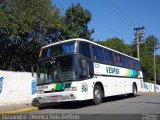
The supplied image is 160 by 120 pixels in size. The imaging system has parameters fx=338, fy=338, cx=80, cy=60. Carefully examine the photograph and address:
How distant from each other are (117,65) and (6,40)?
37.0 ft

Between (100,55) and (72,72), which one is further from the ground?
(100,55)

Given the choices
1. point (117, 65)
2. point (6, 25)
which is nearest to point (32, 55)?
point (6, 25)

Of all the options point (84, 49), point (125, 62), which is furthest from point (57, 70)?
point (125, 62)

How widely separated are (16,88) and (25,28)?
791cm

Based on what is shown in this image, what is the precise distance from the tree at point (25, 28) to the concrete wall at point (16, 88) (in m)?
6.10

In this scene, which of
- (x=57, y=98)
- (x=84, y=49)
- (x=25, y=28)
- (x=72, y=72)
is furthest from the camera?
(x=25, y=28)

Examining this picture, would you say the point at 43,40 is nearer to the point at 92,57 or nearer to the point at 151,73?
the point at 92,57

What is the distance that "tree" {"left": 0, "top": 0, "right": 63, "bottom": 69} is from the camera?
2642 cm

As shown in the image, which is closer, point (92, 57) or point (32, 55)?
point (92, 57)

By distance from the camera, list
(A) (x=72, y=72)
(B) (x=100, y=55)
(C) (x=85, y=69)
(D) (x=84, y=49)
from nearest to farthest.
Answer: (A) (x=72, y=72), (C) (x=85, y=69), (D) (x=84, y=49), (B) (x=100, y=55)

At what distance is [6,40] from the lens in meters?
29.1

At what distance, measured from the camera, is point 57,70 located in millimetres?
16719

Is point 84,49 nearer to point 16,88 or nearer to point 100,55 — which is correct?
point 100,55

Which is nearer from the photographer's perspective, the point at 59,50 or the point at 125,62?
the point at 59,50
